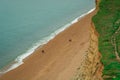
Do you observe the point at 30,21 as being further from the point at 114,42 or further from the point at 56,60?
the point at 114,42

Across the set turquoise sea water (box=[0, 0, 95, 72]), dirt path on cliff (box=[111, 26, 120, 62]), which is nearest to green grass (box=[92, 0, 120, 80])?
dirt path on cliff (box=[111, 26, 120, 62])

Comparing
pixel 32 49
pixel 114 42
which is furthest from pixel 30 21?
pixel 114 42


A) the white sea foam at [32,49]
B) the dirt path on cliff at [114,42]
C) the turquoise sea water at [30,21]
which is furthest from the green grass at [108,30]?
the turquoise sea water at [30,21]

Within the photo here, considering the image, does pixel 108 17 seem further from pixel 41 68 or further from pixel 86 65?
pixel 41 68

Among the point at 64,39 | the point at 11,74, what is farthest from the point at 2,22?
the point at 11,74

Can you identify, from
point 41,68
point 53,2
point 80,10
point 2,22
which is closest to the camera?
point 41,68

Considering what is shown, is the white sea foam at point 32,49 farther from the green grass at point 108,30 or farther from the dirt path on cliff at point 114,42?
the dirt path on cliff at point 114,42
